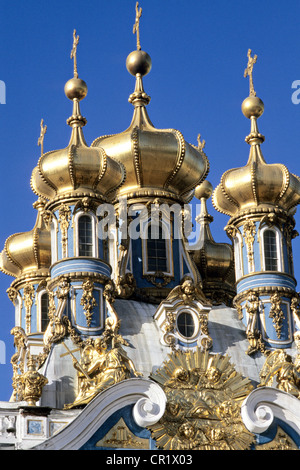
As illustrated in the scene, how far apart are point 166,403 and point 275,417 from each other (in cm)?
241

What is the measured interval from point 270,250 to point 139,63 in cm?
677

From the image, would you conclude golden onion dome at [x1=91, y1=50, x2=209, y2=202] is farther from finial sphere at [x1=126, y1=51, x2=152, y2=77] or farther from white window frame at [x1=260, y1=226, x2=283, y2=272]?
white window frame at [x1=260, y1=226, x2=283, y2=272]

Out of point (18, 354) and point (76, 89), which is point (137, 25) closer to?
point (76, 89)

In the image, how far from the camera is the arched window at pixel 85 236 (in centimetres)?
3769

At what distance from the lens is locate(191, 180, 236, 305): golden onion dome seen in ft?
146

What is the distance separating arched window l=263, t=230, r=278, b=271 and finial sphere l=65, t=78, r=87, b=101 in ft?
18.9

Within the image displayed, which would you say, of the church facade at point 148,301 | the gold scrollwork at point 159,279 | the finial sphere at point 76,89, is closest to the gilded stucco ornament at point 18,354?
the church facade at point 148,301

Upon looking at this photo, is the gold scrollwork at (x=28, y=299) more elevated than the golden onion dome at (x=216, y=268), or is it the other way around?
the golden onion dome at (x=216, y=268)

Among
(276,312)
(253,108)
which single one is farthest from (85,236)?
(253,108)

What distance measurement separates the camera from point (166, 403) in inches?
1348

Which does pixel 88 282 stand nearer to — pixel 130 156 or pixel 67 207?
pixel 67 207

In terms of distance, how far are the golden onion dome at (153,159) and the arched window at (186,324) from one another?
172 inches

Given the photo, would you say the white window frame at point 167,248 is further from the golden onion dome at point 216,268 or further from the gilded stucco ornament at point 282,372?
the gilded stucco ornament at point 282,372
